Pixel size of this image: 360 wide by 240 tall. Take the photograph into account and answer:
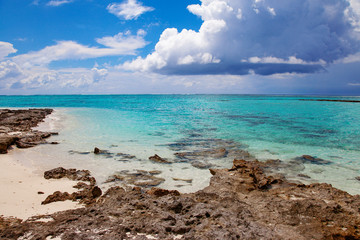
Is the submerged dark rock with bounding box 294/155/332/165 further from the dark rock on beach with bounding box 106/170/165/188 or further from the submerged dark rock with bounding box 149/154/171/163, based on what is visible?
the dark rock on beach with bounding box 106/170/165/188

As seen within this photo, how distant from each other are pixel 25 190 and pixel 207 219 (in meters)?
5.33

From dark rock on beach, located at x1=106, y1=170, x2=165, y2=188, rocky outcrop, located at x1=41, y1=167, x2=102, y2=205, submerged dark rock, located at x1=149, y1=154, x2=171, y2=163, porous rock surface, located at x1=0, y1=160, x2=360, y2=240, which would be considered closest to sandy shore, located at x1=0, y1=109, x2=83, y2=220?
rocky outcrop, located at x1=41, y1=167, x2=102, y2=205

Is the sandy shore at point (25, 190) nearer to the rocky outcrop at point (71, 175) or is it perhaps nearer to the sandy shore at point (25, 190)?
the sandy shore at point (25, 190)

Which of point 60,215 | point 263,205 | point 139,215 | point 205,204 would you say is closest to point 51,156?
point 60,215

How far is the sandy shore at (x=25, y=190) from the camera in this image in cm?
483

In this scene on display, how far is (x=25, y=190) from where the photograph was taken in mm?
6086

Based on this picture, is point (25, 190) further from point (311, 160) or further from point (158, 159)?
point (311, 160)

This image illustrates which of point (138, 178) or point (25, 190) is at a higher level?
point (25, 190)

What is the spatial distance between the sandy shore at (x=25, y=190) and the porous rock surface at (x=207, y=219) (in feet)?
2.29

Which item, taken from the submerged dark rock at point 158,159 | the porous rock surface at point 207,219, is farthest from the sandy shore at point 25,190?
the submerged dark rock at point 158,159

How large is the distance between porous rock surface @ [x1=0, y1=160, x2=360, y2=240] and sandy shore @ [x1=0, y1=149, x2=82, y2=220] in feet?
2.29

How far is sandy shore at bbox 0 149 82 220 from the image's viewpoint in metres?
4.83

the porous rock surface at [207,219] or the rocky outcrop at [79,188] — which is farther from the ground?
the porous rock surface at [207,219]

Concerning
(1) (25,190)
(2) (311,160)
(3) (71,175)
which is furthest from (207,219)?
(2) (311,160)
